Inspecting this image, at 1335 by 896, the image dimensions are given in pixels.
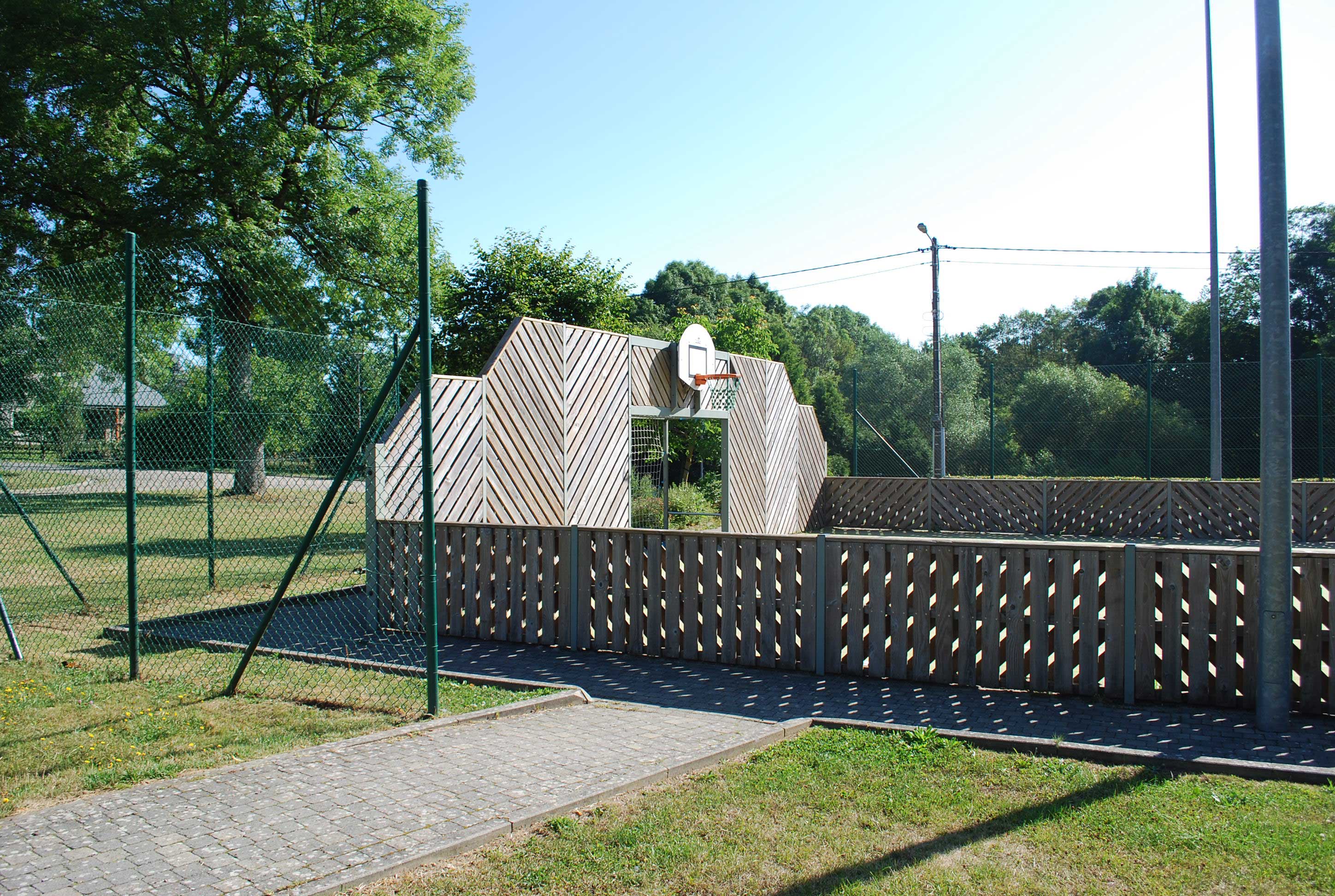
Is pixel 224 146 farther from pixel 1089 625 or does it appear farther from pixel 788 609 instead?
pixel 1089 625

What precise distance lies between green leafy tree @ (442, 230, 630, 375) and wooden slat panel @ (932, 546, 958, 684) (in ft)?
48.2

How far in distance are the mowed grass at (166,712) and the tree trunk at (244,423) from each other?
3.42m

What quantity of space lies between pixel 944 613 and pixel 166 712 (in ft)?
17.3

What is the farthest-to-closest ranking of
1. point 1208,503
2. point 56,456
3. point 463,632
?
1. point 1208,503
2. point 56,456
3. point 463,632

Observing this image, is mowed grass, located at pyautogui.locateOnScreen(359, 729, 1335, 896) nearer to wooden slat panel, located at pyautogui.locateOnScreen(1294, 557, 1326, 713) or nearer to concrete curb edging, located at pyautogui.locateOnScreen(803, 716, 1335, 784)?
concrete curb edging, located at pyautogui.locateOnScreen(803, 716, 1335, 784)

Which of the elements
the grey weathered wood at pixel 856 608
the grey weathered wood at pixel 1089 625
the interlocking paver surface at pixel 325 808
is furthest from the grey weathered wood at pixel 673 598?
the grey weathered wood at pixel 1089 625

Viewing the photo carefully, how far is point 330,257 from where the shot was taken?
77.3 feet

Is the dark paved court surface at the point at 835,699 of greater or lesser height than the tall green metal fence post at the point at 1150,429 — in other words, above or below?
below

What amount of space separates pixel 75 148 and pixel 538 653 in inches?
846

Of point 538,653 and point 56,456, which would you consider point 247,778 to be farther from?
point 56,456

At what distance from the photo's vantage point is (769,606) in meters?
7.03

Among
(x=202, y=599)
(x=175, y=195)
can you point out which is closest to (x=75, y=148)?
(x=175, y=195)

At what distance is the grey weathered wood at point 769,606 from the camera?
7008mm

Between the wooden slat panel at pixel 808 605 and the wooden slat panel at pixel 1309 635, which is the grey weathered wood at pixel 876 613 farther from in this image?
the wooden slat panel at pixel 1309 635
